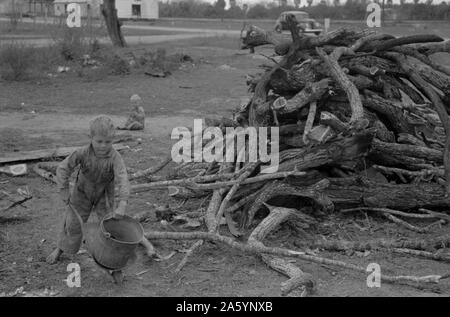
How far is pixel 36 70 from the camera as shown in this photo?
1627cm

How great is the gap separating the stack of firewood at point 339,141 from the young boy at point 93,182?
1.99ft

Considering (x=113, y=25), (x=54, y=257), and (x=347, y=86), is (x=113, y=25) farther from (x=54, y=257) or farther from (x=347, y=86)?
(x=54, y=257)

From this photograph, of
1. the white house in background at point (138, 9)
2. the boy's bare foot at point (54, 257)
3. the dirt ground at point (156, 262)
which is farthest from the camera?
the white house in background at point (138, 9)

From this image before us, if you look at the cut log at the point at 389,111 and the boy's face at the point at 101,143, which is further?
the cut log at the point at 389,111

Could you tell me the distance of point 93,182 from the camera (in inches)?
182

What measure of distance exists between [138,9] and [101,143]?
165ft

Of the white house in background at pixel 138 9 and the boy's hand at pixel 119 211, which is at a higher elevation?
the white house in background at pixel 138 9

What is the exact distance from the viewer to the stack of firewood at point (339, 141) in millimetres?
5613

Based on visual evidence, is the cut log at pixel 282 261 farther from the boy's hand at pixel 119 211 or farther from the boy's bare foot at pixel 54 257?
the boy's bare foot at pixel 54 257

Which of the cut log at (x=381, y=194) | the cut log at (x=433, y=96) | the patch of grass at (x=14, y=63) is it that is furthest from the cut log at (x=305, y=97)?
the patch of grass at (x=14, y=63)

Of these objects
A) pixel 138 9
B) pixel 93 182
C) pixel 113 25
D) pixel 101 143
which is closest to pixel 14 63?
pixel 113 25

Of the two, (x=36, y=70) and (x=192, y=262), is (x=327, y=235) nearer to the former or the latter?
(x=192, y=262)
